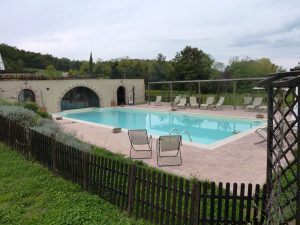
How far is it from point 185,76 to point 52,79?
18.9 meters

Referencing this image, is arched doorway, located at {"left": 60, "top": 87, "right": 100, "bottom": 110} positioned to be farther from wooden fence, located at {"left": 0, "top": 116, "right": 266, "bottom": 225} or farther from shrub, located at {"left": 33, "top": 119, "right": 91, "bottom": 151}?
wooden fence, located at {"left": 0, "top": 116, "right": 266, "bottom": 225}

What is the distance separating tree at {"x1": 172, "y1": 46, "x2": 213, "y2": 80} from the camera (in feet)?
122

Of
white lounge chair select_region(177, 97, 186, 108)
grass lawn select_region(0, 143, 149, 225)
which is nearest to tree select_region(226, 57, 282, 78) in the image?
white lounge chair select_region(177, 97, 186, 108)

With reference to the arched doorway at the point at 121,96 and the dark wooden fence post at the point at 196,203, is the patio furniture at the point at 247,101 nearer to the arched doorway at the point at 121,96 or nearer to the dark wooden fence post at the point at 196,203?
the arched doorway at the point at 121,96

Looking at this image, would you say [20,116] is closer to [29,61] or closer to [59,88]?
[59,88]

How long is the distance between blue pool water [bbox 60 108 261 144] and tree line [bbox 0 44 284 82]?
7.74m

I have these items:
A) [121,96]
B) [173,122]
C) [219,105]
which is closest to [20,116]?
[173,122]

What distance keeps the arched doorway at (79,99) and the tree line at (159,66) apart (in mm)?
2991

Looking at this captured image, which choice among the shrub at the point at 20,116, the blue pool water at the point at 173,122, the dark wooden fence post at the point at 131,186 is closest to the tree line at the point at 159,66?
the blue pool water at the point at 173,122

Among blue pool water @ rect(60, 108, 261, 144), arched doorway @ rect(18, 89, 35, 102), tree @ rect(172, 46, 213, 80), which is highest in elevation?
tree @ rect(172, 46, 213, 80)

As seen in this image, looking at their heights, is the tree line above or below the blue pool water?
above

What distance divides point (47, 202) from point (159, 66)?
138 ft

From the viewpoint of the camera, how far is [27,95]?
23672 millimetres

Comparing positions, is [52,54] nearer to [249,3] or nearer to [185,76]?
[185,76]
